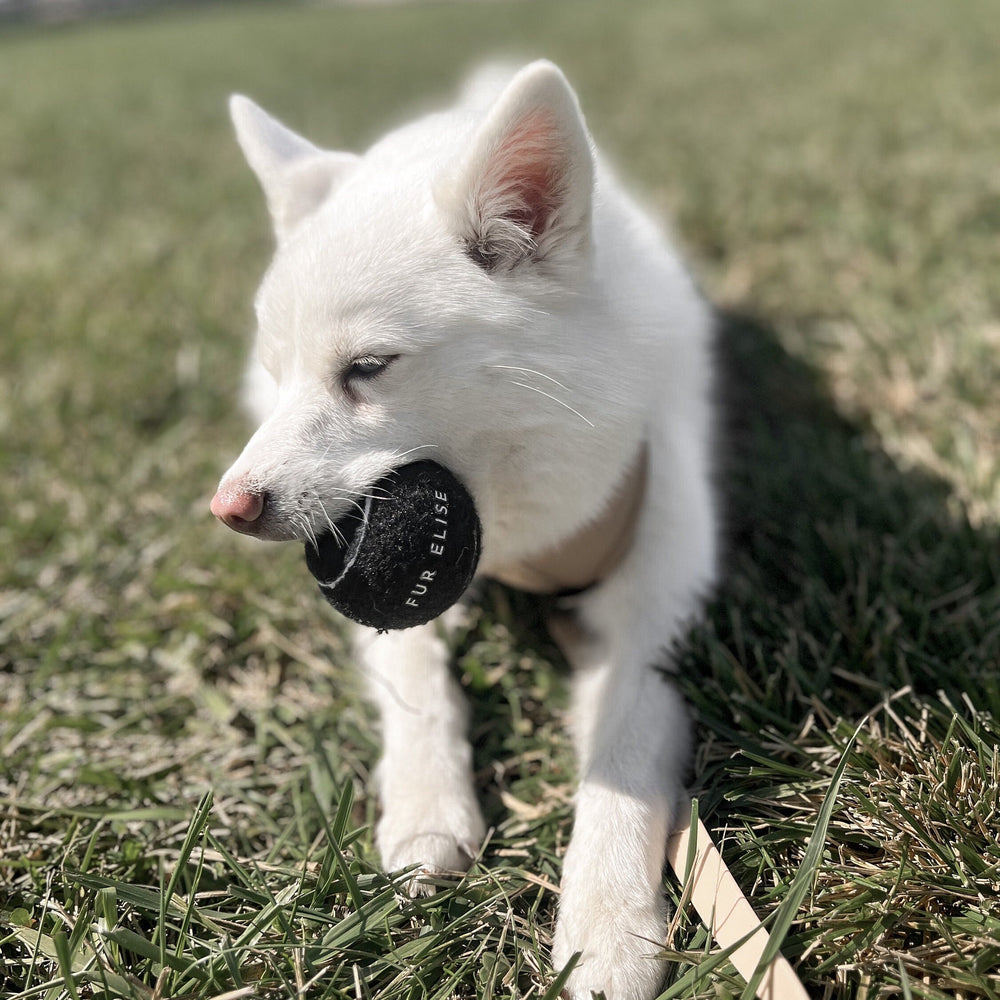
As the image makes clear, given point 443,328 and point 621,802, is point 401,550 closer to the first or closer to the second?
point 443,328

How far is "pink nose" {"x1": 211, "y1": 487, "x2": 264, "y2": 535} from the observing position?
1509mm

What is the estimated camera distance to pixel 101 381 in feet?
11.2

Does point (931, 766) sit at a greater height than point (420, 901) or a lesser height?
greater

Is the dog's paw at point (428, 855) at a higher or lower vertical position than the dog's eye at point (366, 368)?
lower

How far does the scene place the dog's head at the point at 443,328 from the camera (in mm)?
1562

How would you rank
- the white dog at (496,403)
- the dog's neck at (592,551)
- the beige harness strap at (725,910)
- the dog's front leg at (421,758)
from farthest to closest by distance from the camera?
1. the dog's neck at (592,551)
2. the dog's front leg at (421,758)
3. the white dog at (496,403)
4. the beige harness strap at (725,910)

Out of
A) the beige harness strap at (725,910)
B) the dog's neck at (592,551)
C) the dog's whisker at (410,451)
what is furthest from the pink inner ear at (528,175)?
the beige harness strap at (725,910)

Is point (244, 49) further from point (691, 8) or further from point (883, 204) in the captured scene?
point (883, 204)

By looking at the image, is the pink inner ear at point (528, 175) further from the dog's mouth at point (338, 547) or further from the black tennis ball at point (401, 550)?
the dog's mouth at point (338, 547)

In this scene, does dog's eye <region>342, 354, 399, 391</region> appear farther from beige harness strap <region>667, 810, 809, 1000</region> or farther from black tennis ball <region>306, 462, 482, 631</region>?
beige harness strap <region>667, 810, 809, 1000</region>

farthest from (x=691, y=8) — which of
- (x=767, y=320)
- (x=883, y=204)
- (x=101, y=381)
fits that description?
(x=101, y=381)

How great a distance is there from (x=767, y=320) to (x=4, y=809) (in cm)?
313

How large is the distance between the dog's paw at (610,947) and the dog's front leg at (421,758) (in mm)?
291

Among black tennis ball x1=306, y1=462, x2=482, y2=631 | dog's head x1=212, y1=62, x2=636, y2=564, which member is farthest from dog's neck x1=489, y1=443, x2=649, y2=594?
black tennis ball x1=306, y1=462, x2=482, y2=631
